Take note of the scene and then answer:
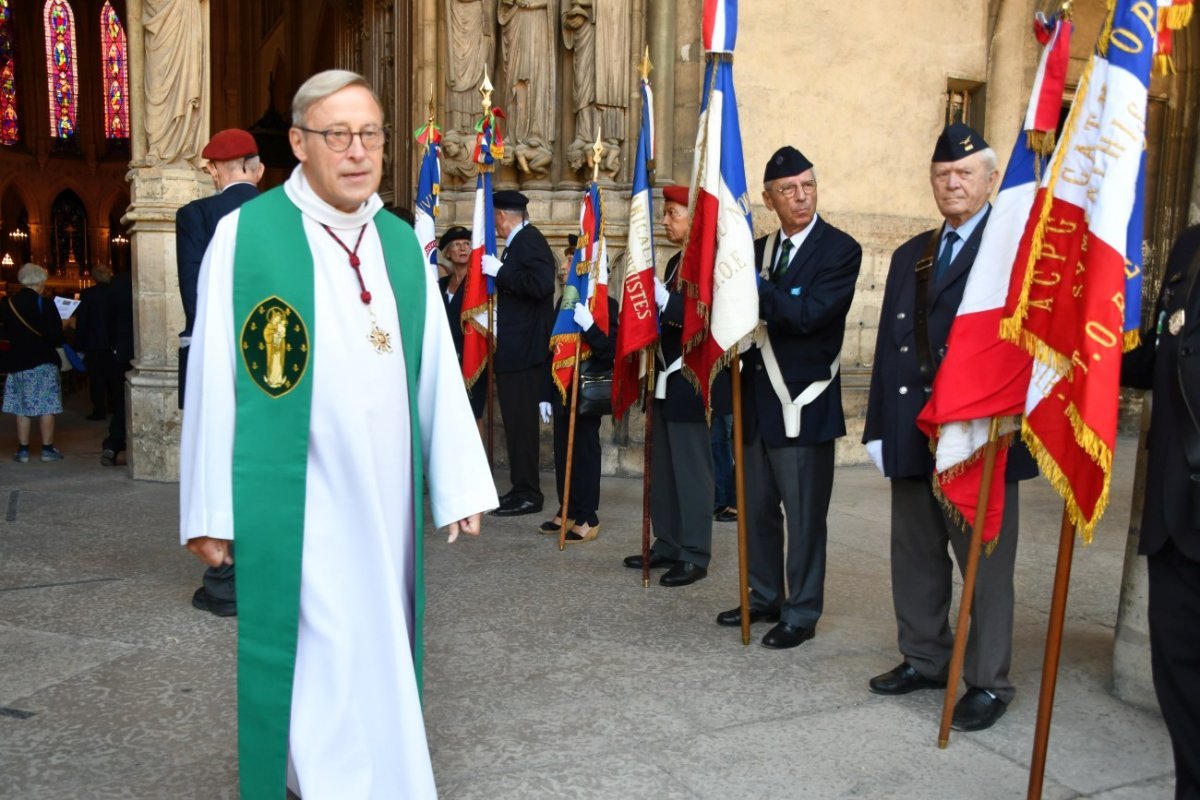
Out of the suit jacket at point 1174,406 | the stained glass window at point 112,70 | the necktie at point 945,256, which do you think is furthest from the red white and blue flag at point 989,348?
the stained glass window at point 112,70

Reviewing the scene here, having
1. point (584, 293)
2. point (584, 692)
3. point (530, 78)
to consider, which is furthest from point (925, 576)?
point (530, 78)

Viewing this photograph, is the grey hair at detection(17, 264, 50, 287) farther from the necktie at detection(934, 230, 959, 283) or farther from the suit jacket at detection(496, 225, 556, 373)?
the necktie at detection(934, 230, 959, 283)

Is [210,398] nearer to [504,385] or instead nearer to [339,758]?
[339,758]

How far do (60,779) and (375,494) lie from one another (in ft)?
4.82

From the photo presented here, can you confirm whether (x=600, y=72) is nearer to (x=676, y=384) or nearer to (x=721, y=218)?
(x=676, y=384)

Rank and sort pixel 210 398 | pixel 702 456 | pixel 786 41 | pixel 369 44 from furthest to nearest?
pixel 369 44 → pixel 786 41 → pixel 702 456 → pixel 210 398

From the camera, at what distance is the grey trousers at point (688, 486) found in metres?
5.45

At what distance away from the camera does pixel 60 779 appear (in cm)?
310

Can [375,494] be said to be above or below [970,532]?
above

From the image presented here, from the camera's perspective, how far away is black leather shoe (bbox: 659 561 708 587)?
5.37 metres

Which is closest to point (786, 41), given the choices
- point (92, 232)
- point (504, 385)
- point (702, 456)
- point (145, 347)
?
point (504, 385)

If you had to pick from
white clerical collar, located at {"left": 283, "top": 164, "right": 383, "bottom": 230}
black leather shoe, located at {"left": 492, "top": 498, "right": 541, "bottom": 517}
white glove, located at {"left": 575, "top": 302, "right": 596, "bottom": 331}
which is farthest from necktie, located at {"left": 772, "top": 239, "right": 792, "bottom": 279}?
black leather shoe, located at {"left": 492, "top": 498, "right": 541, "bottom": 517}

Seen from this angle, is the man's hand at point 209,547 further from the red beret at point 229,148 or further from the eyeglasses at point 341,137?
the red beret at point 229,148

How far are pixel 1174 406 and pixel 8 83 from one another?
3535cm
